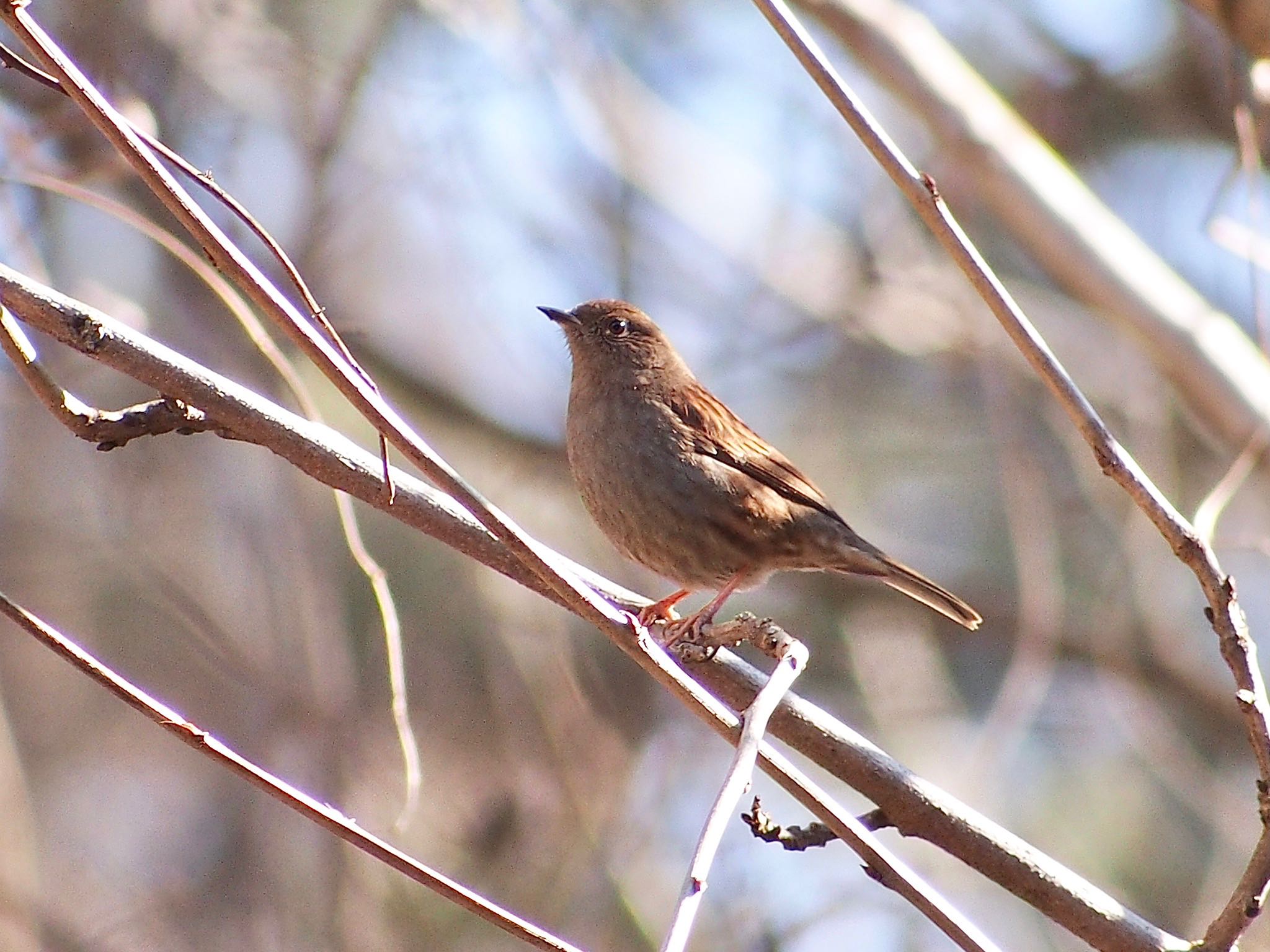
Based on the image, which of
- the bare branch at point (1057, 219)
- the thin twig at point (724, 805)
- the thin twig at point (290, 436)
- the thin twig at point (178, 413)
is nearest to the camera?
the thin twig at point (724, 805)

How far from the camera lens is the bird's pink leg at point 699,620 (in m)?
3.58

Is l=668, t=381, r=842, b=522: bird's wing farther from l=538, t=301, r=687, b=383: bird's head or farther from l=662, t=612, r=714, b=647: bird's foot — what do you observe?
l=662, t=612, r=714, b=647: bird's foot

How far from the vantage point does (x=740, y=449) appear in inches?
215

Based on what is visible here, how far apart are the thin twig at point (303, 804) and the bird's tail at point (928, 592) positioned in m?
3.32

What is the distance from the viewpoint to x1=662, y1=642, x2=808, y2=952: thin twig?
1.92 m

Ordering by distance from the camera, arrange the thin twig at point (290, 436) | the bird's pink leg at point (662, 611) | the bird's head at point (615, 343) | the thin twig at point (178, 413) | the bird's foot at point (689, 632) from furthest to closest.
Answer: the bird's head at point (615, 343), the bird's pink leg at point (662, 611), the bird's foot at point (689, 632), the thin twig at point (178, 413), the thin twig at point (290, 436)

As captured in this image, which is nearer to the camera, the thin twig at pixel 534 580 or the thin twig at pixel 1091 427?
the thin twig at pixel 1091 427

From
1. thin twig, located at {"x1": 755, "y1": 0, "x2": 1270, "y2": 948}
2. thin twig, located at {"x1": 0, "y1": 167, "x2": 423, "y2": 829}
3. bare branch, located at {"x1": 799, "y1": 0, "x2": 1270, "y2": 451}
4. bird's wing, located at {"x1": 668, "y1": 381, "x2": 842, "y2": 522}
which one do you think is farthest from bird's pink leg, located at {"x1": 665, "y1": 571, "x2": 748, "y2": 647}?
bare branch, located at {"x1": 799, "y1": 0, "x2": 1270, "y2": 451}

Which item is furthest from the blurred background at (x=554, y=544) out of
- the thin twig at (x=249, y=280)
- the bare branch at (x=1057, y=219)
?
the thin twig at (x=249, y=280)

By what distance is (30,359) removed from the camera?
2.77 metres

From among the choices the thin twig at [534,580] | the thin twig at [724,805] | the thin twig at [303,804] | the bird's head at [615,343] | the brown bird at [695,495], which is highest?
the bird's head at [615,343]

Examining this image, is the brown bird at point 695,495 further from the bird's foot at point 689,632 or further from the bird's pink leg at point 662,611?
the bird's foot at point 689,632

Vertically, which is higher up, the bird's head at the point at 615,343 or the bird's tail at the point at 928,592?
the bird's head at the point at 615,343

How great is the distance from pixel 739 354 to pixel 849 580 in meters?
1.54
